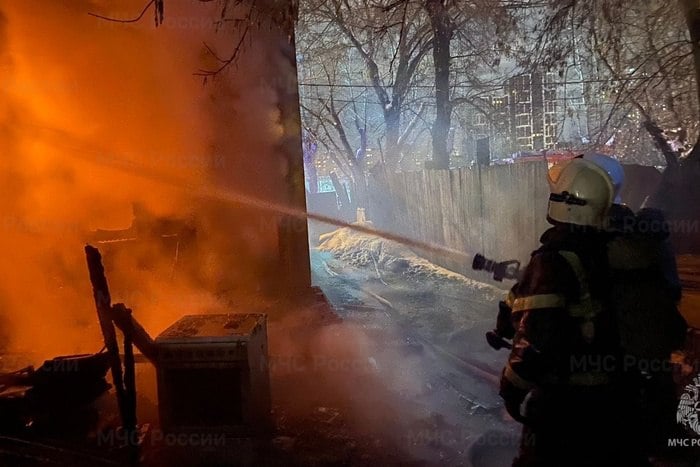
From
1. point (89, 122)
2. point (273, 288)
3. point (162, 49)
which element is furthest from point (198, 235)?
point (162, 49)

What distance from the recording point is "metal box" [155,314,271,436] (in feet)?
12.8

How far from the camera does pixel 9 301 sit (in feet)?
23.6

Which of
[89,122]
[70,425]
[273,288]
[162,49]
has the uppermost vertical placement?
[162,49]

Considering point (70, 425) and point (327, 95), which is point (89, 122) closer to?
point (70, 425)

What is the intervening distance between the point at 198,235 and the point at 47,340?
248cm


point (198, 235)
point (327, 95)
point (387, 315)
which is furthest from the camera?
point (327, 95)

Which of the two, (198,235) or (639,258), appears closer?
(639,258)

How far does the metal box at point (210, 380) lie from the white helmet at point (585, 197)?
2.52 m

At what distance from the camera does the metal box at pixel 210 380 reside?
3891 mm

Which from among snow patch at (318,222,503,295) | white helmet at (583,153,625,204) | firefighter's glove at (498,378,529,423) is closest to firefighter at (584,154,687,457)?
white helmet at (583,153,625,204)

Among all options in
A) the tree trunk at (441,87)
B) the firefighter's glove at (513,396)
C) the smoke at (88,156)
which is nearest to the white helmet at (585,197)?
the firefighter's glove at (513,396)

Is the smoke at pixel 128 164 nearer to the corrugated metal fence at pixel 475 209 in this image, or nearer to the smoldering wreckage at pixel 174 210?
the smoldering wreckage at pixel 174 210

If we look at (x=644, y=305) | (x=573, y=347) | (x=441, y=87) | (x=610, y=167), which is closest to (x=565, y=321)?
(x=573, y=347)

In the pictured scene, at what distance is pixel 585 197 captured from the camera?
2281mm
